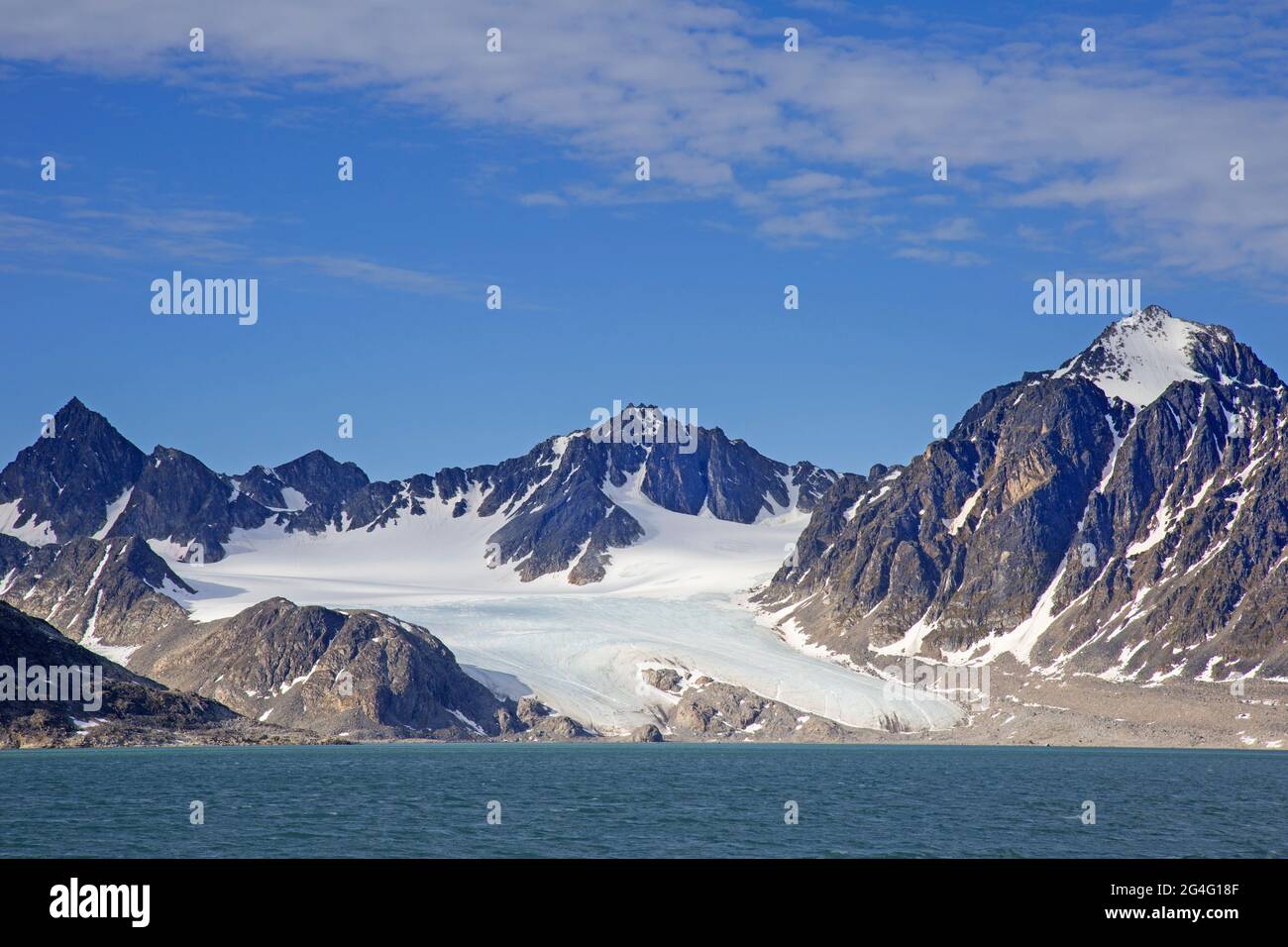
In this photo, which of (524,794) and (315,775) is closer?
(524,794)
